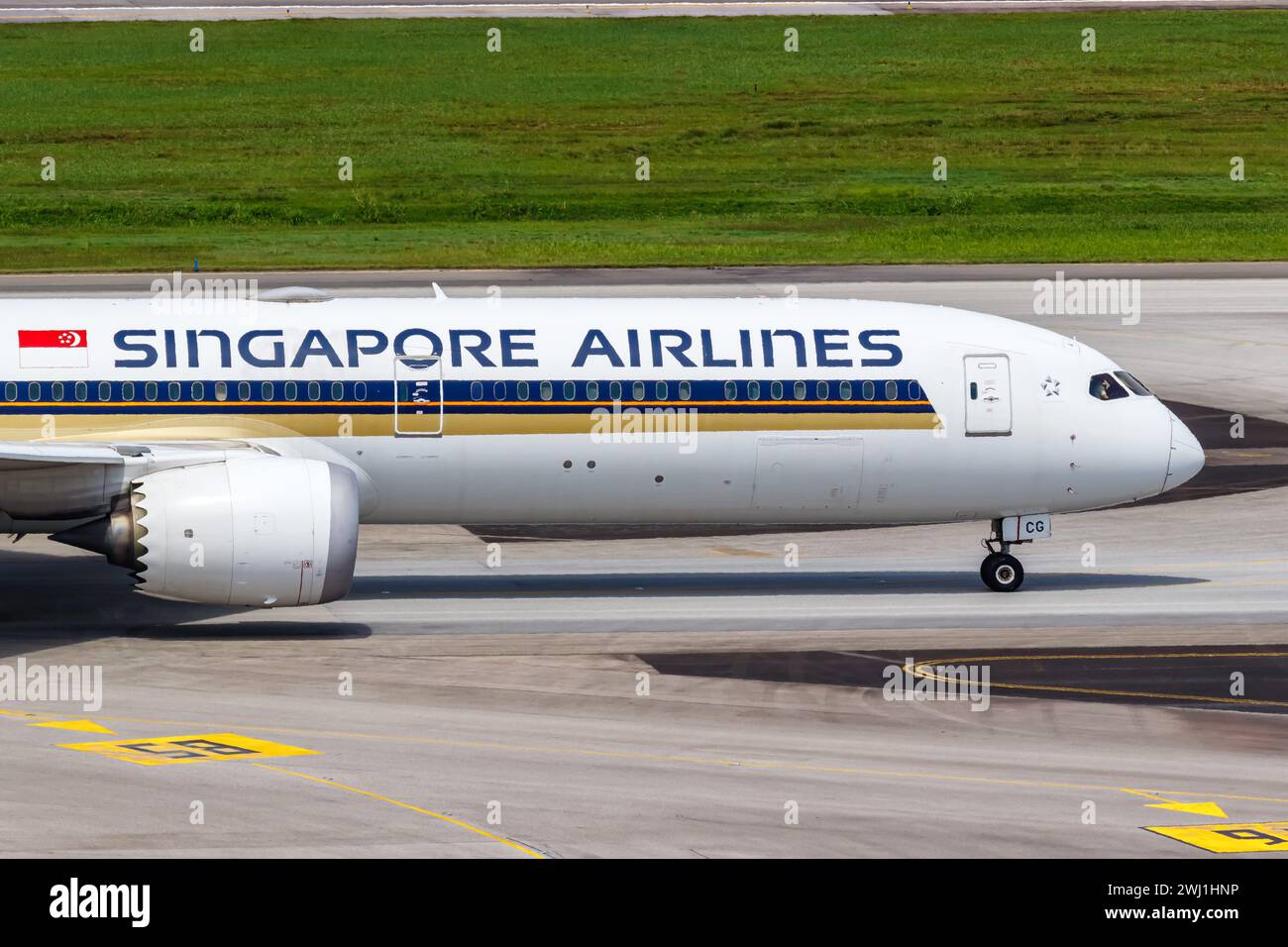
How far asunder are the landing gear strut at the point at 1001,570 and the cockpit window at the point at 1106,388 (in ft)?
9.55

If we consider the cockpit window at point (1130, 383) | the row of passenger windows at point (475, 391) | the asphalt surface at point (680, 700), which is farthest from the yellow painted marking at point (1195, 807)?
the cockpit window at point (1130, 383)

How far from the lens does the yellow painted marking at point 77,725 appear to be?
25.8 meters

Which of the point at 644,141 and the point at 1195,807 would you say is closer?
the point at 1195,807

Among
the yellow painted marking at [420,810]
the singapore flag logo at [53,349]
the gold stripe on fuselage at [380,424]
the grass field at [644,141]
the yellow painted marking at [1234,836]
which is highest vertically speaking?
the grass field at [644,141]

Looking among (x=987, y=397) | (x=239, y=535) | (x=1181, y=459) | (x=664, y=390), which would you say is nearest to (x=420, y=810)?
(x=239, y=535)

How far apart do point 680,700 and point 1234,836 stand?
8.45 metres

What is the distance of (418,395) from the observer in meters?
32.3

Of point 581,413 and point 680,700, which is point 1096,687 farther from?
point 581,413

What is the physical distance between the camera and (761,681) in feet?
94.0

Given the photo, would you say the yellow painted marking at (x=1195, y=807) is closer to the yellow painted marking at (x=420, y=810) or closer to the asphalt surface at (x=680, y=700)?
the asphalt surface at (x=680, y=700)

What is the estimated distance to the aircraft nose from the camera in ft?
112

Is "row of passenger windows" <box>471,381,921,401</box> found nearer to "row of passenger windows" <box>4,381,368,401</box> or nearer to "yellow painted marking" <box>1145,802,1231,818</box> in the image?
"row of passenger windows" <box>4,381,368,401</box>

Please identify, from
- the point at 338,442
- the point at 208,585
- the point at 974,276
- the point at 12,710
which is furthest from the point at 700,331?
the point at 974,276

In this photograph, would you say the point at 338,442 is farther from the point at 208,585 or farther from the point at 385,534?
the point at 385,534
